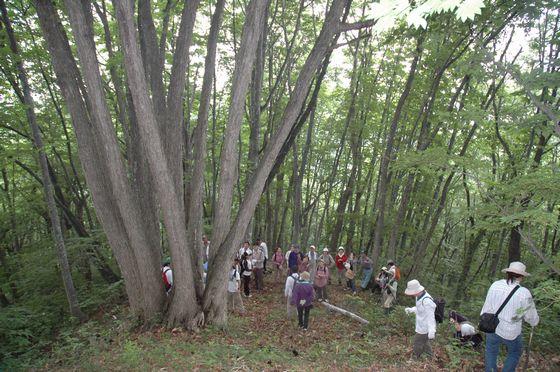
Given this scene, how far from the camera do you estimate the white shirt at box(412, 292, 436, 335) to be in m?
5.79

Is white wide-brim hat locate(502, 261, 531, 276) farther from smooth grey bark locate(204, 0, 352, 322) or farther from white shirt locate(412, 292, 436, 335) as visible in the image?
smooth grey bark locate(204, 0, 352, 322)

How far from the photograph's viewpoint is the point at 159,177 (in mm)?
5918

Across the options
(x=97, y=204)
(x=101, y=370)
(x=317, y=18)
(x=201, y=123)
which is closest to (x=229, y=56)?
(x=317, y=18)

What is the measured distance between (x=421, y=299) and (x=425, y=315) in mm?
251

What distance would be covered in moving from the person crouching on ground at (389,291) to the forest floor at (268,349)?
0.78 metres

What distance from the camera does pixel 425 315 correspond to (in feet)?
19.3

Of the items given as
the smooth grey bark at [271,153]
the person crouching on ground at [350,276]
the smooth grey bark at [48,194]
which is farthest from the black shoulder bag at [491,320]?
the smooth grey bark at [48,194]

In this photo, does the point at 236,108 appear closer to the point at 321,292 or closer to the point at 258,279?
the point at 321,292

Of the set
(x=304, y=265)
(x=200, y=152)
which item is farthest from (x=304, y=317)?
(x=200, y=152)

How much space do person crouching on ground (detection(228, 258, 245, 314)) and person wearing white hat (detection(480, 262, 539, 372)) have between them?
606 cm

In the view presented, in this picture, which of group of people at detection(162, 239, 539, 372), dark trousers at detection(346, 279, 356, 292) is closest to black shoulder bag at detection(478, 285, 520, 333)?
group of people at detection(162, 239, 539, 372)

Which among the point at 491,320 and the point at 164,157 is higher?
the point at 164,157

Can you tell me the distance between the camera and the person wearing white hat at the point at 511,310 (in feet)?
15.3

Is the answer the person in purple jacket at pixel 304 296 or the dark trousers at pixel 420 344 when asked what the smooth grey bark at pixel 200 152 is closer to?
the person in purple jacket at pixel 304 296
